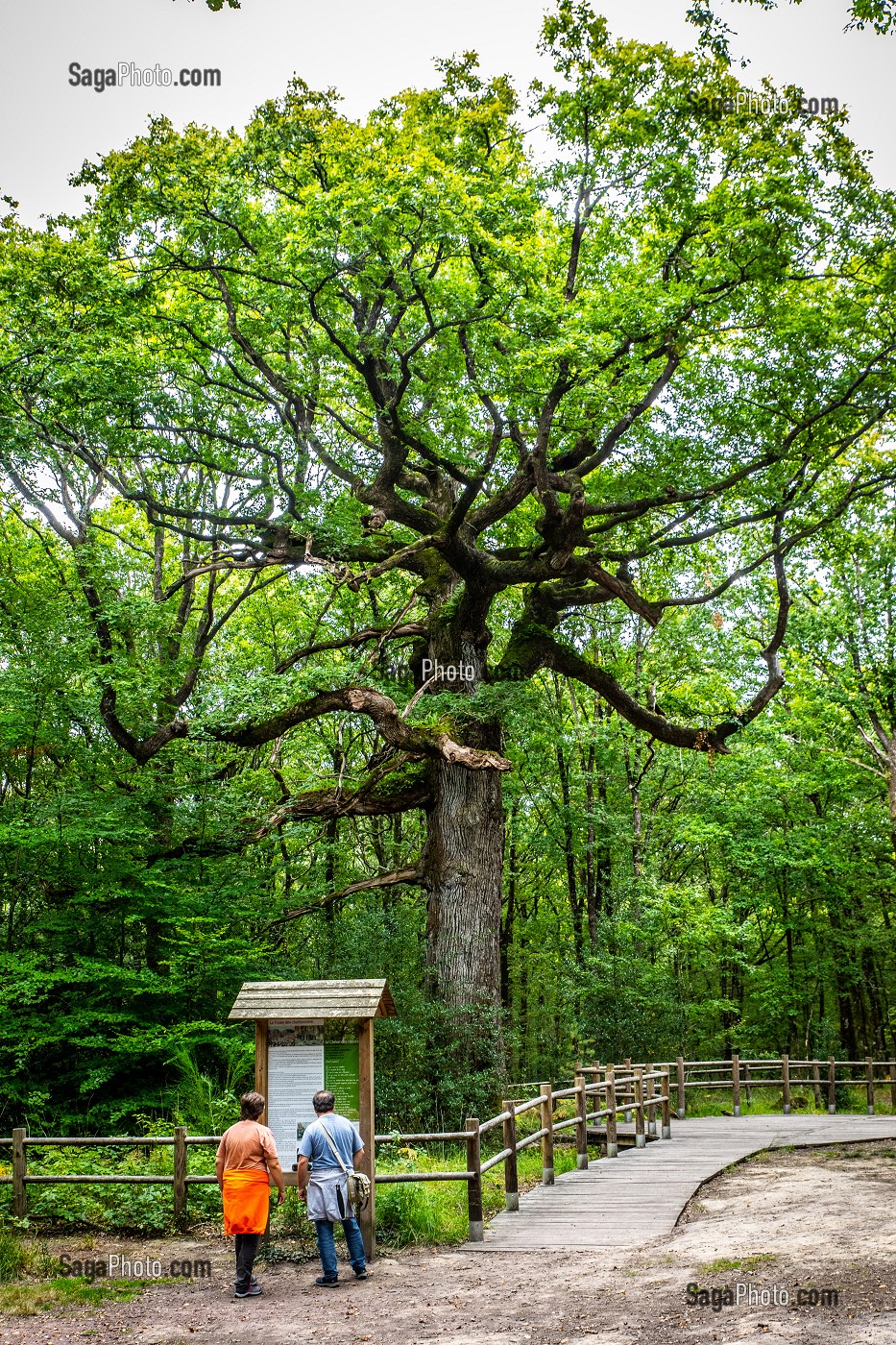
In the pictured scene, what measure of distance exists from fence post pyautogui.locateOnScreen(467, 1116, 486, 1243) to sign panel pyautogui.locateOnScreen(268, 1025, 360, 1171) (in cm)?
106

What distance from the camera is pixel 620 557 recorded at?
50.6 ft

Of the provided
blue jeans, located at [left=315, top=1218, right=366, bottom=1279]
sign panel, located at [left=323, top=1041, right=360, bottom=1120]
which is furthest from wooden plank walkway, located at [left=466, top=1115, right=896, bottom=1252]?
sign panel, located at [left=323, top=1041, right=360, bottom=1120]

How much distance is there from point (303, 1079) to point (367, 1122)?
0.62m

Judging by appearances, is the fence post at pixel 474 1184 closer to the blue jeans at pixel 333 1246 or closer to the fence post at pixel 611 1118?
the blue jeans at pixel 333 1246

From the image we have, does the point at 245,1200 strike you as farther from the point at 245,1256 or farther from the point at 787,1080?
the point at 787,1080

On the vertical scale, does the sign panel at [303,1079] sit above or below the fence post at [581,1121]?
above

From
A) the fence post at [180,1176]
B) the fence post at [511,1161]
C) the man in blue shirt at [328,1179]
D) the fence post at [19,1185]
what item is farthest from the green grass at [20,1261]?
the fence post at [511,1161]

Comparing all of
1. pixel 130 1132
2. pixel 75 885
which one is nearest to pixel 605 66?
pixel 75 885

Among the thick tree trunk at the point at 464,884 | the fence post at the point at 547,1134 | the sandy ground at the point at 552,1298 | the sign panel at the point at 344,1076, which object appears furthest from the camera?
the thick tree trunk at the point at 464,884

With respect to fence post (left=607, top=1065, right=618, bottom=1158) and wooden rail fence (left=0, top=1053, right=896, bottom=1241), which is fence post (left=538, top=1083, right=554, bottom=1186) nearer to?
wooden rail fence (left=0, top=1053, right=896, bottom=1241)

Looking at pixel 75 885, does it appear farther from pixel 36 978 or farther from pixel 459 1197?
pixel 459 1197

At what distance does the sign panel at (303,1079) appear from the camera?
8422mm

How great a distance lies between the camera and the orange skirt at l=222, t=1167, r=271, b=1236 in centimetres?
738

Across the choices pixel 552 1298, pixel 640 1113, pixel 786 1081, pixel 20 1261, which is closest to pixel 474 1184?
pixel 552 1298
